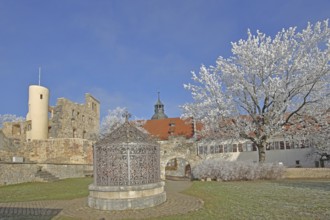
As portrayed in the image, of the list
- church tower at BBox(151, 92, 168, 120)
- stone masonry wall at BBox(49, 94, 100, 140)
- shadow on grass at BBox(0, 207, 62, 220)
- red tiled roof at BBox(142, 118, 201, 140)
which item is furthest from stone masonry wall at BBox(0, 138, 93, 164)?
church tower at BBox(151, 92, 168, 120)

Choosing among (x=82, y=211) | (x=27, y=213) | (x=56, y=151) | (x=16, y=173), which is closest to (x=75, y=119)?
(x=56, y=151)

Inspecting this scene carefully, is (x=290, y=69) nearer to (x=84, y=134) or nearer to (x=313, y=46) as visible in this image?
(x=313, y=46)

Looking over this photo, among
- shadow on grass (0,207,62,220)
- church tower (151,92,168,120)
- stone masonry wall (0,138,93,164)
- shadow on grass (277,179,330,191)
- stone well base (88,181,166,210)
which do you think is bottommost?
shadow on grass (277,179,330,191)

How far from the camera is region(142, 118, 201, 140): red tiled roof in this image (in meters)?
42.2

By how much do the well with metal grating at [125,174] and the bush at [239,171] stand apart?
10153 mm

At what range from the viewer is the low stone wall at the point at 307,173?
67.9 feet

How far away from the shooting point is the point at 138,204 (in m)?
8.81

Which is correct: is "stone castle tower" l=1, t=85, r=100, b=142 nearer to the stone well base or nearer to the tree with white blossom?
the tree with white blossom

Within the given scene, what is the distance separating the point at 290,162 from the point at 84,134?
26.6 metres

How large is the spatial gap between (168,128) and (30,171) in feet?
82.7

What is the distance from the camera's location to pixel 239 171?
1912cm

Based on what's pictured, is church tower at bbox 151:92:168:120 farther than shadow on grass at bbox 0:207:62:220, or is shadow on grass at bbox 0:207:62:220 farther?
church tower at bbox 151:92:168:120

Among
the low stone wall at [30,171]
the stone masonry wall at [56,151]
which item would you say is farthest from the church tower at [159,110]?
the low stone wall at [30,171]

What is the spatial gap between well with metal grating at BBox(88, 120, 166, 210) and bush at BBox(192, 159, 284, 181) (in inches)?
400
